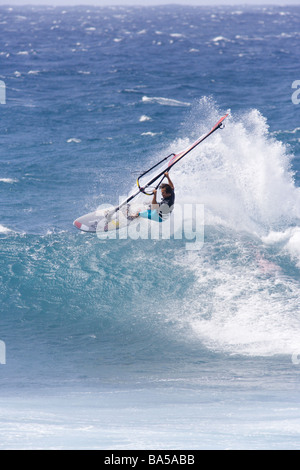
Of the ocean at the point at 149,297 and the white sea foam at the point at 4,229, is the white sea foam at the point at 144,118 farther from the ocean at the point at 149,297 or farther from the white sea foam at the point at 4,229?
the white sea foam at the point at 4,229

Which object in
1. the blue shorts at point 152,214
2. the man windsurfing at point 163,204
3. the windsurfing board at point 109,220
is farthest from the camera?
the windsurfing board at point 109,220

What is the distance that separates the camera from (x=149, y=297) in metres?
15.9

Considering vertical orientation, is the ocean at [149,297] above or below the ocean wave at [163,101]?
below

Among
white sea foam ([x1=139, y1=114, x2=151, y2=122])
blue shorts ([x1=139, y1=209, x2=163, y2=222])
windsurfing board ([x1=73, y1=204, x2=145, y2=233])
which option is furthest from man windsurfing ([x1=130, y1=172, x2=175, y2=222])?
white sea foam ([x1=139, y1=114, x2=151, y2=122])

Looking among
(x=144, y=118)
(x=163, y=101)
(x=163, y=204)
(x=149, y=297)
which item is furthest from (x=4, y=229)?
(x=163, y=101)

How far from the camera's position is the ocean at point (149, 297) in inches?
441

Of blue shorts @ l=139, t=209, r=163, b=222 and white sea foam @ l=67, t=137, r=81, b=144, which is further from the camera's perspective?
white sea foam @ l=67, t=137, r=81, b=144

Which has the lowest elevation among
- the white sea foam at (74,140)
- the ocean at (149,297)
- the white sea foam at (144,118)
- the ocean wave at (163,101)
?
the ocean at (149,297)

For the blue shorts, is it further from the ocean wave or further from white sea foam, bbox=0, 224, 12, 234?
the ocean wave

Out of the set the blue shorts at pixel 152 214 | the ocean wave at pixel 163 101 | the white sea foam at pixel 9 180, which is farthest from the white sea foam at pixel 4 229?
the ocean wave at pixel 163 101

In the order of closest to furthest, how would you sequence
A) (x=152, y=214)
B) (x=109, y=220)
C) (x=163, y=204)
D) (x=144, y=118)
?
(x=163, y=204), (x=152, y=214), (x=109, y=220), (x=144, y=118)

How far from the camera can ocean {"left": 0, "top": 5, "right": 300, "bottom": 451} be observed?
441 inches

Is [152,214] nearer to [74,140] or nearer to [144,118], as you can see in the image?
[74,140]
